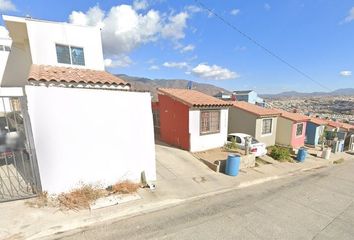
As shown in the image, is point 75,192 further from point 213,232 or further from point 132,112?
point 213,232

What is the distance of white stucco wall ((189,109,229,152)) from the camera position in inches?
490

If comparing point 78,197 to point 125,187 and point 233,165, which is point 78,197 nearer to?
point 125,187

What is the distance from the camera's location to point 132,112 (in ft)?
24.0

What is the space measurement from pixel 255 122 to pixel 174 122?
6926mm

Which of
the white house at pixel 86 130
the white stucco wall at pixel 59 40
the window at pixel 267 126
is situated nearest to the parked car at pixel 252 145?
the window at pixel 267 126

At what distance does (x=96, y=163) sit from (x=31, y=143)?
6.19 ft

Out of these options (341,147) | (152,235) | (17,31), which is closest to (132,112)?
(152,235)

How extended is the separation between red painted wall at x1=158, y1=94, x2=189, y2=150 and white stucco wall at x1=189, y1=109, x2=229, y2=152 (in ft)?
0.99

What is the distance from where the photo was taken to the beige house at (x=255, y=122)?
54.0 feet

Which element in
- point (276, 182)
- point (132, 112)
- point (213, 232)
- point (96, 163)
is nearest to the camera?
point (213, 232)

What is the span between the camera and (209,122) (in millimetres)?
13273

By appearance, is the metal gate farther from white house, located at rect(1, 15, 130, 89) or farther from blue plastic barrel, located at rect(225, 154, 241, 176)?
blue plastic barrel, located at rect(225, 154, 241, 176)

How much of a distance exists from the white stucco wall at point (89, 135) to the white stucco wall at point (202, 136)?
500cm

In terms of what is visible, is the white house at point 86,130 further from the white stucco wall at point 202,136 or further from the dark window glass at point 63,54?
the white stucco wall at point 202,136
